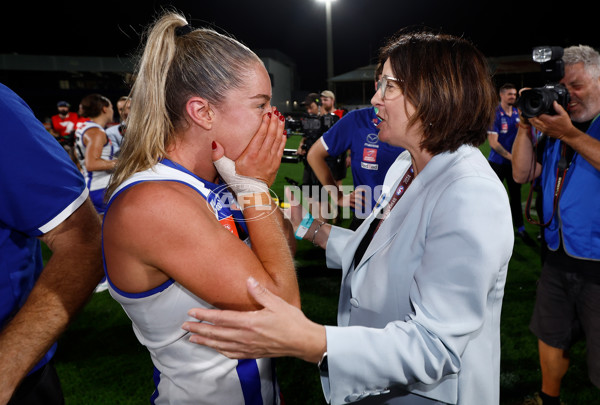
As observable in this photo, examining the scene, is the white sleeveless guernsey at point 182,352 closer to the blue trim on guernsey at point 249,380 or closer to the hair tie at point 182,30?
the blue trim on guernsey at point 249,380

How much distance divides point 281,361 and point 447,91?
2569 mm

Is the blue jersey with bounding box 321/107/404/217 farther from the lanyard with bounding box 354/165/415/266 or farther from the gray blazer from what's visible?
the gray blazer

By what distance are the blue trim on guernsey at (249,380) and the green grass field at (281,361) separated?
1525 millimetres

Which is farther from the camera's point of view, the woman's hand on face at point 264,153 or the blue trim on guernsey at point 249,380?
the blue trim on guernsey at point 249,380

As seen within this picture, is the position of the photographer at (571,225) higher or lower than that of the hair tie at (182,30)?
lower

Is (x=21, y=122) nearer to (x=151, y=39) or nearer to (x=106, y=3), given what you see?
(x=151, y=39)

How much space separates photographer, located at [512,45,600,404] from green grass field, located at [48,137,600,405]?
0.41 meters

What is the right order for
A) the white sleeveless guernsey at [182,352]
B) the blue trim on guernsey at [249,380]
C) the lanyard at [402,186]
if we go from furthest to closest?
A: the lanyard at [402,186]
the blue trim on guernsey at [249,380]
the white sleeveless guernsey at [182,352]

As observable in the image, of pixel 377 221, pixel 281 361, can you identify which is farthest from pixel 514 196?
pixel 377 221

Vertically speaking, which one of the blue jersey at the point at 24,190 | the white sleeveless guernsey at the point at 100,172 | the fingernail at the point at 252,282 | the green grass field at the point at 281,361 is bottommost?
the green grass field at the point at 281,361

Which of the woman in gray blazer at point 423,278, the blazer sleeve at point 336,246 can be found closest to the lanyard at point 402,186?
the woman in gray blazer at point 423,278

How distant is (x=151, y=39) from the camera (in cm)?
121

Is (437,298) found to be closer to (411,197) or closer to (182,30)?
(411,197)

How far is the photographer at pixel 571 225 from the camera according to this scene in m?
2.16
